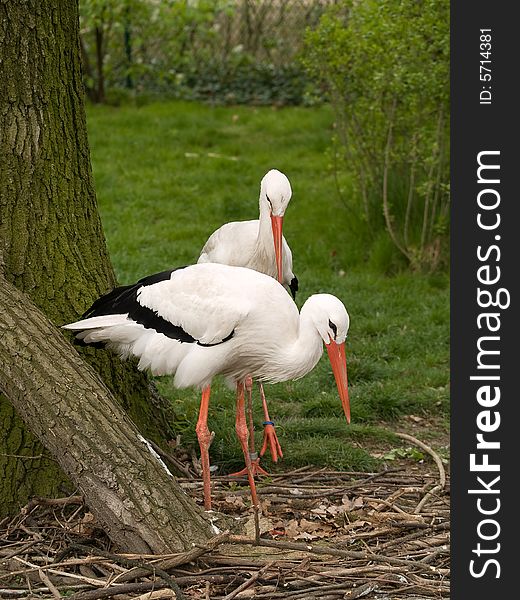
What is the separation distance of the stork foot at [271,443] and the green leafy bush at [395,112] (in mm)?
3394

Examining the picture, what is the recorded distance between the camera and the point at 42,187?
5250mm

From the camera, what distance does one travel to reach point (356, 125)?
9.53 metres

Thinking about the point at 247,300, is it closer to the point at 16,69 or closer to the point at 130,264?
the point at 16,69

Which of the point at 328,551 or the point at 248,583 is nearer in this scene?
the point at 248,583

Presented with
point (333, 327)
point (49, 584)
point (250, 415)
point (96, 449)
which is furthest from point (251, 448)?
point (49, 584)

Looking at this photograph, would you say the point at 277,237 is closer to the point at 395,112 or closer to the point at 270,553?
the point at 270,553

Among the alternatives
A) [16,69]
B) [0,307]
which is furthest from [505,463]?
[16,69]

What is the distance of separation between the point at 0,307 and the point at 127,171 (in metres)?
7.22

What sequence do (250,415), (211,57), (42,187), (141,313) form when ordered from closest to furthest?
(42,187) → (141,313) → (250,415) → (211,57)

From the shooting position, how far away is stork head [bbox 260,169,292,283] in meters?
6.32

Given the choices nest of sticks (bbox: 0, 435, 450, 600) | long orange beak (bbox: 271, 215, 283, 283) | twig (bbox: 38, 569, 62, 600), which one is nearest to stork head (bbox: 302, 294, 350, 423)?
nest of sticks (bbox: 0, 435, 450, 600)

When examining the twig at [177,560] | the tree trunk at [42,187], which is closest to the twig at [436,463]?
the twig at [177,560]

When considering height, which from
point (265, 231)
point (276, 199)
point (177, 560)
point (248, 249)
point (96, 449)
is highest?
point (276, 199)

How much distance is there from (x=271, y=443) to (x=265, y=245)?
1.20m
